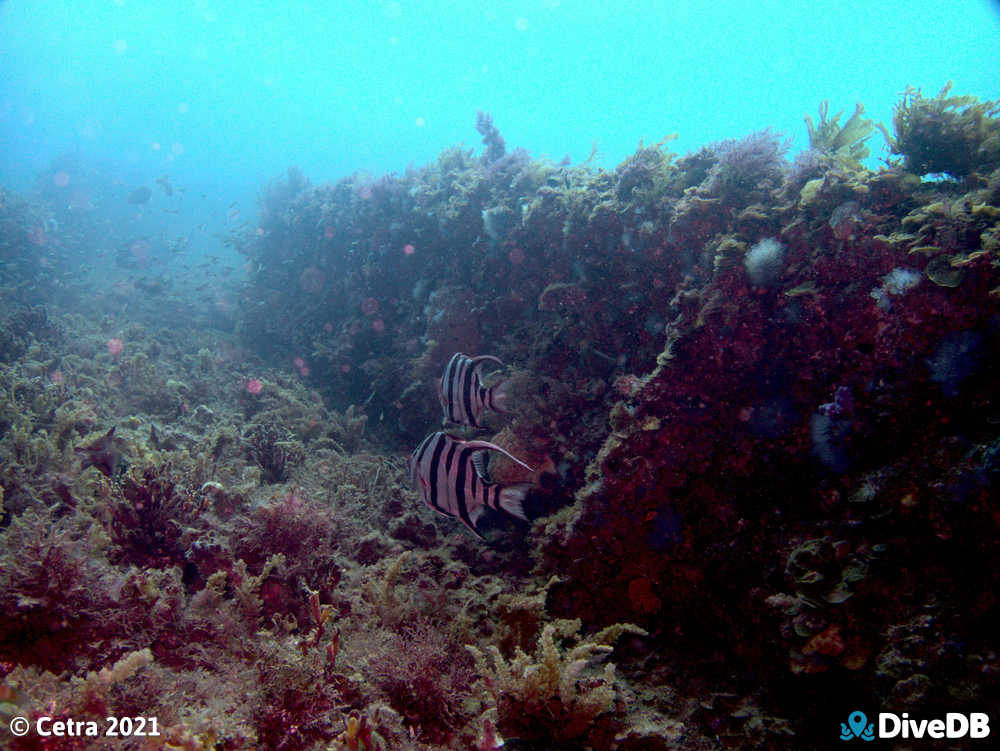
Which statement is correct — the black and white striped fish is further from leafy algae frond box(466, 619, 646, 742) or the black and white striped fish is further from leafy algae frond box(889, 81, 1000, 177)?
leafy algae frond box(889, 81, 1000, 177)

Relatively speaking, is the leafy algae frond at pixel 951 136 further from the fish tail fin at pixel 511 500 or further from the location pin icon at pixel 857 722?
the fish tail fin at pixel 511 500

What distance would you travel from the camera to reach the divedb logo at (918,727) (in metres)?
1.77

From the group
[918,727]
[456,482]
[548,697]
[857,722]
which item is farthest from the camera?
[456,482]

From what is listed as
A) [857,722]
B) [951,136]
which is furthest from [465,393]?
[951,136]

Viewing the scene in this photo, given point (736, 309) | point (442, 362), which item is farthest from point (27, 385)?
point (736, 309)

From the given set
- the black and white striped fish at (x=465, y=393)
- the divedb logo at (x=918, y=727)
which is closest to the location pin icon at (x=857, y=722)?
the divedb logo at (x=918, y=727)

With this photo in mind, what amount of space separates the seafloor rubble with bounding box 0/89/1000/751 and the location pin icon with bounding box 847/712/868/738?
0.06m

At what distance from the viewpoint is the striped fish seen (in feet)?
8.42

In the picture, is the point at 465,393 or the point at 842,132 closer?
the point at 465,393

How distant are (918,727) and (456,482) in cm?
228

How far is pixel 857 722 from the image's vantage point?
214 cm

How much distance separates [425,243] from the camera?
28.7 ft

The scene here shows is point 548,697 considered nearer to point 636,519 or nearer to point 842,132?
point 636,519

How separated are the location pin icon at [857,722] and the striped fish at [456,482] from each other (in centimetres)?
182
